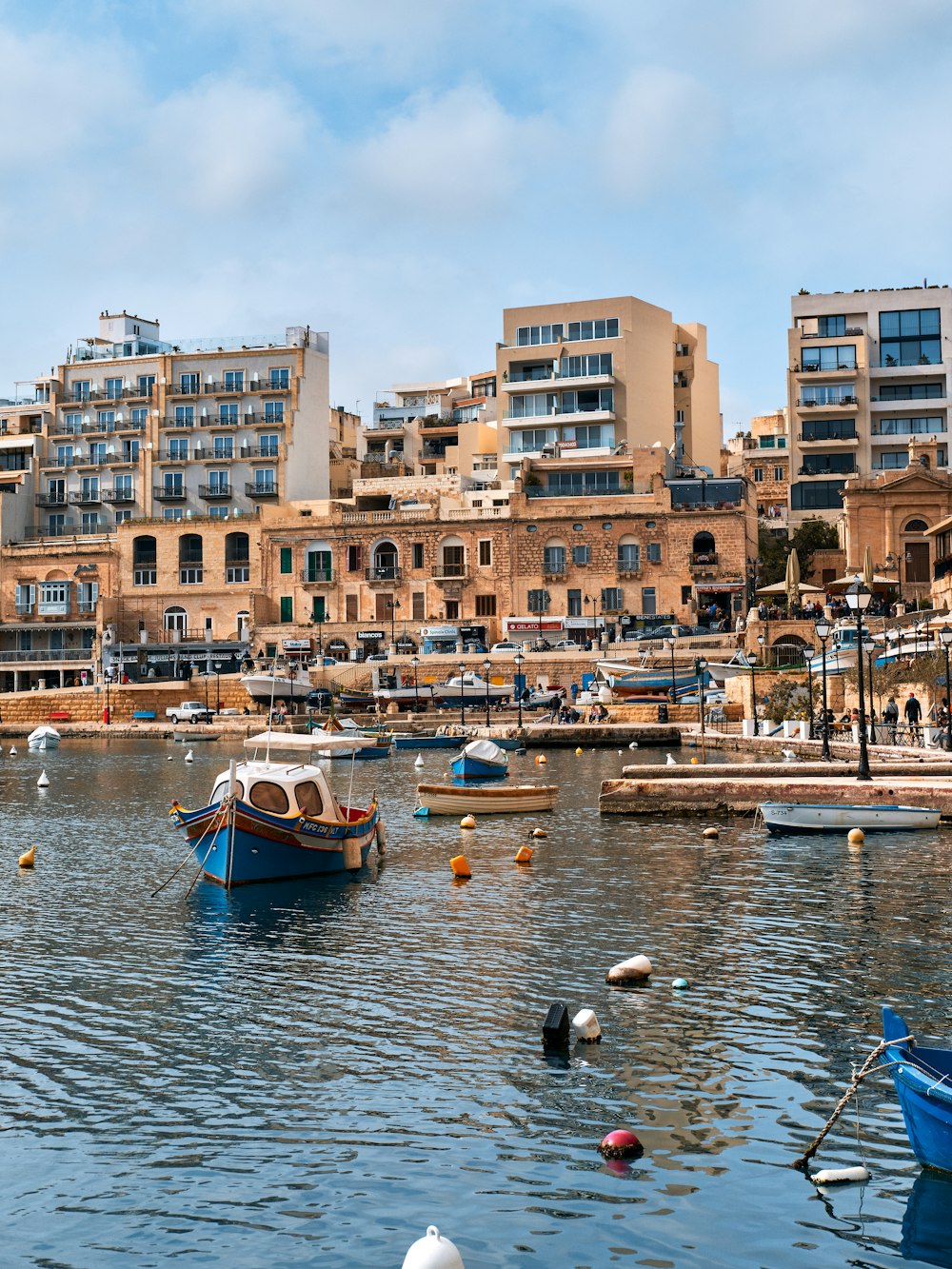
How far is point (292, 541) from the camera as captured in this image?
8338 centimetres

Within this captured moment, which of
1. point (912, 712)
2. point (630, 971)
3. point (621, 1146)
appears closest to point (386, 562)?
point (912, 712)

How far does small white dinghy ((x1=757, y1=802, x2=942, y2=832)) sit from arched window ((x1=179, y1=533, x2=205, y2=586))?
6196 centimetres

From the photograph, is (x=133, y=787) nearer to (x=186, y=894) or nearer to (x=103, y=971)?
(x=186, y=894)

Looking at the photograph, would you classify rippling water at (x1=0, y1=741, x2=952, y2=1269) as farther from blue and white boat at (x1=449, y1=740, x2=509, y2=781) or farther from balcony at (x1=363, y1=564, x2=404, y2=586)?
balcony at (x1=363, y1=564, x2=404, y2=586)

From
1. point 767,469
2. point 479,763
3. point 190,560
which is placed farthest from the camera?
point 767,469

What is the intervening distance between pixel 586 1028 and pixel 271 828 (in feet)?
37.0

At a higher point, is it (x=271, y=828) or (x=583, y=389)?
(x=583, y=389)

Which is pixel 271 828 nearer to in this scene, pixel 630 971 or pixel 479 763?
pixel 630 971

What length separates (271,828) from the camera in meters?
24.3

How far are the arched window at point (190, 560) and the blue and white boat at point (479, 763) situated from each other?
47.1 meters

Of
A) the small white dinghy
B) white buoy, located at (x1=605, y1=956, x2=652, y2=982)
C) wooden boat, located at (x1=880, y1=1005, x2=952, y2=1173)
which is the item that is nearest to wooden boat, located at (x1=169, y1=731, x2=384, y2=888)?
the small white dinghy

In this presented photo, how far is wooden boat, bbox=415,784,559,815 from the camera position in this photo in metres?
34.0

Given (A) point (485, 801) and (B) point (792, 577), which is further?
(B) point (792, 577)

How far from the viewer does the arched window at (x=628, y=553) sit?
253 feet
